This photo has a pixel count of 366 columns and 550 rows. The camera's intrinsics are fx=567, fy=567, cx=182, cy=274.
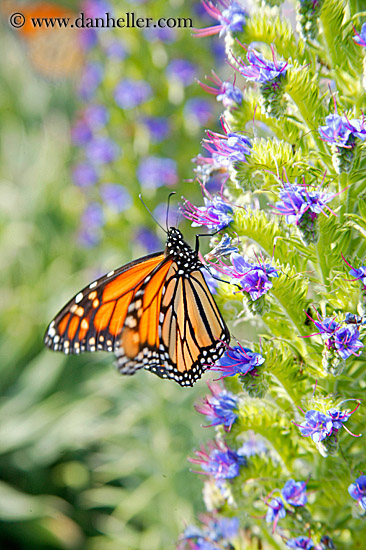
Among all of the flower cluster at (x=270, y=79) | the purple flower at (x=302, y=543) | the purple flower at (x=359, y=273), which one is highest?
the flower cluster at (x=270, y=79)

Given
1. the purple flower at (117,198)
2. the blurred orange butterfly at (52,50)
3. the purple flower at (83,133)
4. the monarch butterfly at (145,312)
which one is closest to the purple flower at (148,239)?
the purple flower at (117,198)

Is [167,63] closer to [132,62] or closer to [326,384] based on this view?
[132,62]

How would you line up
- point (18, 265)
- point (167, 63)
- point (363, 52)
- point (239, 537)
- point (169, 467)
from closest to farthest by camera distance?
point (363, 52), point (239, 537), point (169, 467), point (167, 63), point (18, 265)

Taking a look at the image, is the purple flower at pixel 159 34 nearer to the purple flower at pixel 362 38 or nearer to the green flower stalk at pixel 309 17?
the green flower stalk at pixel 309 17

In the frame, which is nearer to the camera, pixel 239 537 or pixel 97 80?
pixel 239 537

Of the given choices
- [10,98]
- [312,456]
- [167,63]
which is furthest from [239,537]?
[10,98]

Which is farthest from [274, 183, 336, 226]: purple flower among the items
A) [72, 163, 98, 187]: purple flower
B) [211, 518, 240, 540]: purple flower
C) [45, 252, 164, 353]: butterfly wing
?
[72, 163, 98, 187]: purple flower

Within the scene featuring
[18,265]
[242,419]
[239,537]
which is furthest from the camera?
[18,265]
